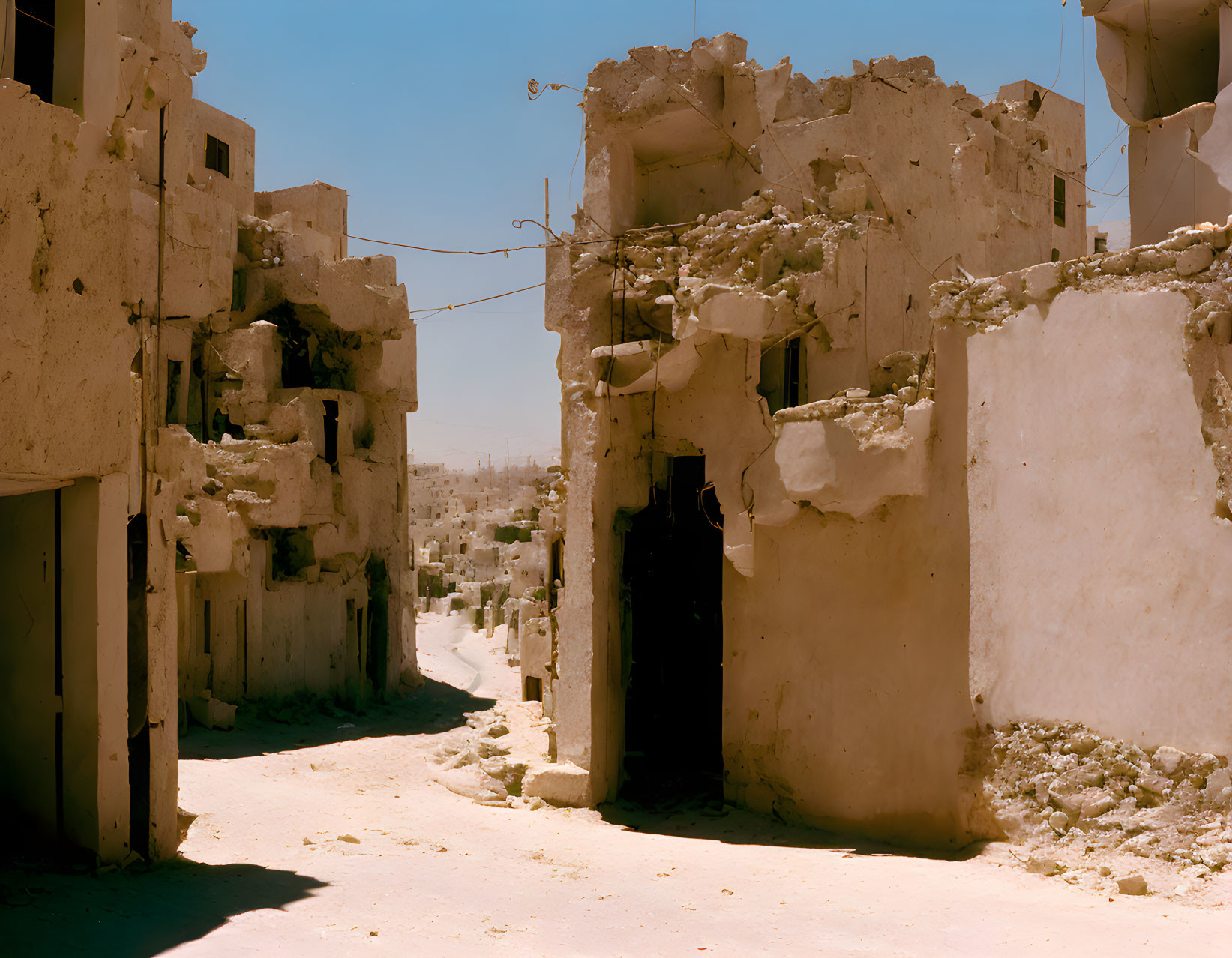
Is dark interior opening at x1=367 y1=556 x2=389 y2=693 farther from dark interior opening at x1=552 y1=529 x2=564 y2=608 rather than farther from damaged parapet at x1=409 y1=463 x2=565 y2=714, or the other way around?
dark interior opening at x1=552 y1=529 x2=564 y2=608

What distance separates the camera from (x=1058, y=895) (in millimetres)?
6262

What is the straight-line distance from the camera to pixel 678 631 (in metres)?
12.8

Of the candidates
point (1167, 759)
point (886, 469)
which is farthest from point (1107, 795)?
point (886, 469)

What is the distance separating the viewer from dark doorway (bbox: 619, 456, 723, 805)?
12.1 metres

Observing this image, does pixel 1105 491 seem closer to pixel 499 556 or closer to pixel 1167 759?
pixel 1167 759

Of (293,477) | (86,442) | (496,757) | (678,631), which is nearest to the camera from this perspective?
(86,442)

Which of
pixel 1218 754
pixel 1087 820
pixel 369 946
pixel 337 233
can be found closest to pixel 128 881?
pixel 369 946

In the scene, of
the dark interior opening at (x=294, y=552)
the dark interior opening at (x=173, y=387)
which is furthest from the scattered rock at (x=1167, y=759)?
the dark interior opening at (x=173, y=387)

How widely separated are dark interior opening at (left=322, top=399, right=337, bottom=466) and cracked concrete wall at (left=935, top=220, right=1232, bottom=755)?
12243 mm

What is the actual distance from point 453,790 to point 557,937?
5.93 m

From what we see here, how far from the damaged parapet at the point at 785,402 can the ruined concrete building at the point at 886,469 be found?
0.10ft

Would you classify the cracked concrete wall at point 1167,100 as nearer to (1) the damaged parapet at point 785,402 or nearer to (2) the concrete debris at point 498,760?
(1) the damaged parapet at point 785,402

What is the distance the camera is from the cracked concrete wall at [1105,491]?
653 cm

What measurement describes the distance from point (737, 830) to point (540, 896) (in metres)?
3.38
